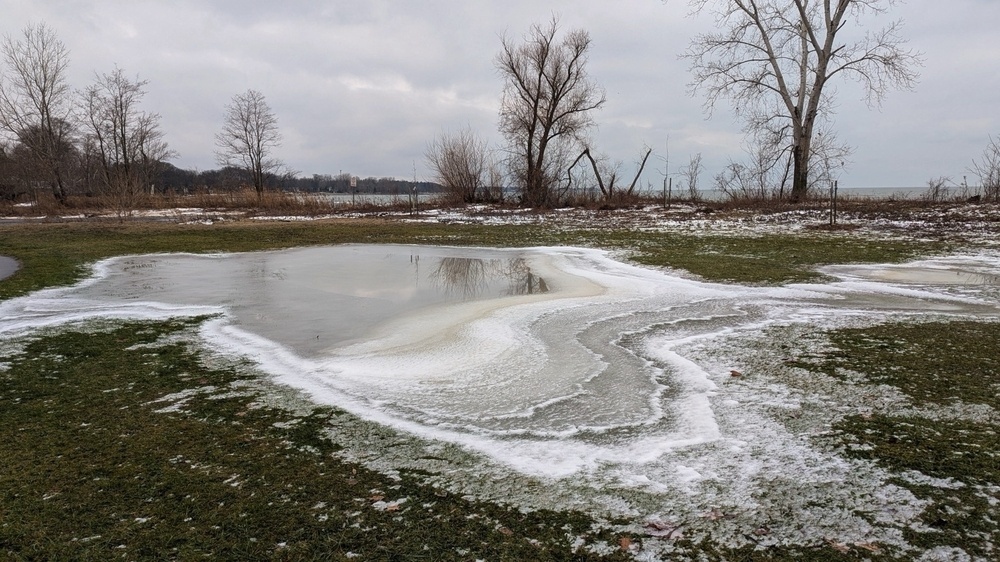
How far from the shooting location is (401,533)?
2.49 m

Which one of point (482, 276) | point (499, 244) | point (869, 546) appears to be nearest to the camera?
point (869, 546)

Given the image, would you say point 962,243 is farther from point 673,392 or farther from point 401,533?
point 401,533

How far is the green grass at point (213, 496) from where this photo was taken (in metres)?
2.40

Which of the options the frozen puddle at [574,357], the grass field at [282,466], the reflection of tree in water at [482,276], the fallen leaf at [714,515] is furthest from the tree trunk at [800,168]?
the fallen leaf at [714,515]

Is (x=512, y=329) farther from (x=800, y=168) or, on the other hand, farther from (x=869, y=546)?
(x=800, y=168)

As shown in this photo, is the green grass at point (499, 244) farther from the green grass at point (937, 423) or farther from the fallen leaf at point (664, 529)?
the fallen leaf at point (664, 529)

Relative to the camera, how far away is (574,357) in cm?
533

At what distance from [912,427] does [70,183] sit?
5858cm

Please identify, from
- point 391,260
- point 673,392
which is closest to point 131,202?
point 391,260

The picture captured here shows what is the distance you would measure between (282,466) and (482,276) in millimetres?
7420

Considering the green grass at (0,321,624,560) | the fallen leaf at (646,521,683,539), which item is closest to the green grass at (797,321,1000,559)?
the fallen leaf at (646,521,683,539)

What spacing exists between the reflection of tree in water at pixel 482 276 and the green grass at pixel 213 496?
5065 millimetres

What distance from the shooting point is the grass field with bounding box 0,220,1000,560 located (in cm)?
240

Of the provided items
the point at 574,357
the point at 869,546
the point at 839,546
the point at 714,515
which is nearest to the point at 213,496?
the point at 714,515
